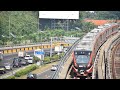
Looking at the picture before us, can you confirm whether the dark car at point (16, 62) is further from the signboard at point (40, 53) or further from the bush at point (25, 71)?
the signboard at point (40, 53)

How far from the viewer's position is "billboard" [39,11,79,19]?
8.10 m

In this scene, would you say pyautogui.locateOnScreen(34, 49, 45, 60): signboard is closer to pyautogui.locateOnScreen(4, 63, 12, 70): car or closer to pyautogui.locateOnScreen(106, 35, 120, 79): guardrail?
pyautogui.locateOnScreen(4, 63, 12, 70): car

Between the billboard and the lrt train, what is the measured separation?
2.12 feet

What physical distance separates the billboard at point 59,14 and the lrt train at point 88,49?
2.12ft

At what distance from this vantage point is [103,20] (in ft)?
27.9

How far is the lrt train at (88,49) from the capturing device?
7.99 meters

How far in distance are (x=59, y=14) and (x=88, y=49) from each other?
3.46ft

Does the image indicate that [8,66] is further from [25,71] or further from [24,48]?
[24,48]

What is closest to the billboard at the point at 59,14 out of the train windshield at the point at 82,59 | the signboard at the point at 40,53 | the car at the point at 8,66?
the signboard at the point at 40,53

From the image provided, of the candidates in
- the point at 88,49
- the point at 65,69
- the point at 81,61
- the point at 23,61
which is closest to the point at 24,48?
the point at 23,61

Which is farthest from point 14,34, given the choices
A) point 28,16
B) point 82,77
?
point 82,77

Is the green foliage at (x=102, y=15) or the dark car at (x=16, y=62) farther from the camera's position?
the dark car at (x=16, y=62)

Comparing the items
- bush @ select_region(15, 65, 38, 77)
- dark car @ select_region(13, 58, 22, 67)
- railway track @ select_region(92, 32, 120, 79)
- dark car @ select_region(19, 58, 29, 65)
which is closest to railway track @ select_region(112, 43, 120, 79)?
railway track @ select_region(92, 32, 120, 79)
